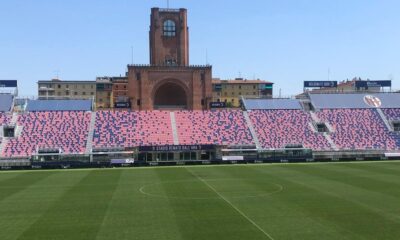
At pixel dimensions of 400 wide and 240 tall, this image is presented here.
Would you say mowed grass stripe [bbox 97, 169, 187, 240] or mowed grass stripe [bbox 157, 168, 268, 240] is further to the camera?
mowed grass stripe [bbox 97, 169, 187, 240]

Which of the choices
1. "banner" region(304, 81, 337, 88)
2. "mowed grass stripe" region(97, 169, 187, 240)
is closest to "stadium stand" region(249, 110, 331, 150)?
"banner" region(304, 81, 337, 88)

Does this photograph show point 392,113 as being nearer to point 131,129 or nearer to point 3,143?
point 131,129

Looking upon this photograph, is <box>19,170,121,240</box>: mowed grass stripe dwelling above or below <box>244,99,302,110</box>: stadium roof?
below

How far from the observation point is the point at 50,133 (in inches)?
2916

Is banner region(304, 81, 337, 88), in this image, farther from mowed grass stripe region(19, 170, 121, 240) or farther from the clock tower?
mowed grass stripe region(19, 170, 121, 240)

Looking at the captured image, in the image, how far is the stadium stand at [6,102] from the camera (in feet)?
265

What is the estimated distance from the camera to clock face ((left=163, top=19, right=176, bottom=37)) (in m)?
92.5

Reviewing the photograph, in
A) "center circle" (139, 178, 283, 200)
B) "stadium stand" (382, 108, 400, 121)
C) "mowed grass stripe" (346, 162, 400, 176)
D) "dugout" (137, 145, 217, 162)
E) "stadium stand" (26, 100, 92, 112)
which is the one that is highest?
"stadium stand" (26, 100, 92, 112)

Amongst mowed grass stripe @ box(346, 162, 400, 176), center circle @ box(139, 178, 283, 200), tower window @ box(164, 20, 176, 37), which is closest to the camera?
center circle @ box(139, 178, 283, 200)

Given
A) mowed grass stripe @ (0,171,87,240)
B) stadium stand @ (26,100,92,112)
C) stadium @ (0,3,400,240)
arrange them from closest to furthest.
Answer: mowed grass stripe @ (0,171,87,240)
stadium @ (0,3,400,240)
stadium stand @ (26,100,92,112)

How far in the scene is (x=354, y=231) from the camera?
24.0 m

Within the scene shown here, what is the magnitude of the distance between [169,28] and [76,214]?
2688 inches

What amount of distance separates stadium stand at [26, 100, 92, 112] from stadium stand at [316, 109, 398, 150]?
1730 inches

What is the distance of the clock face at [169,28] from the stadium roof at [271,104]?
20614mm
